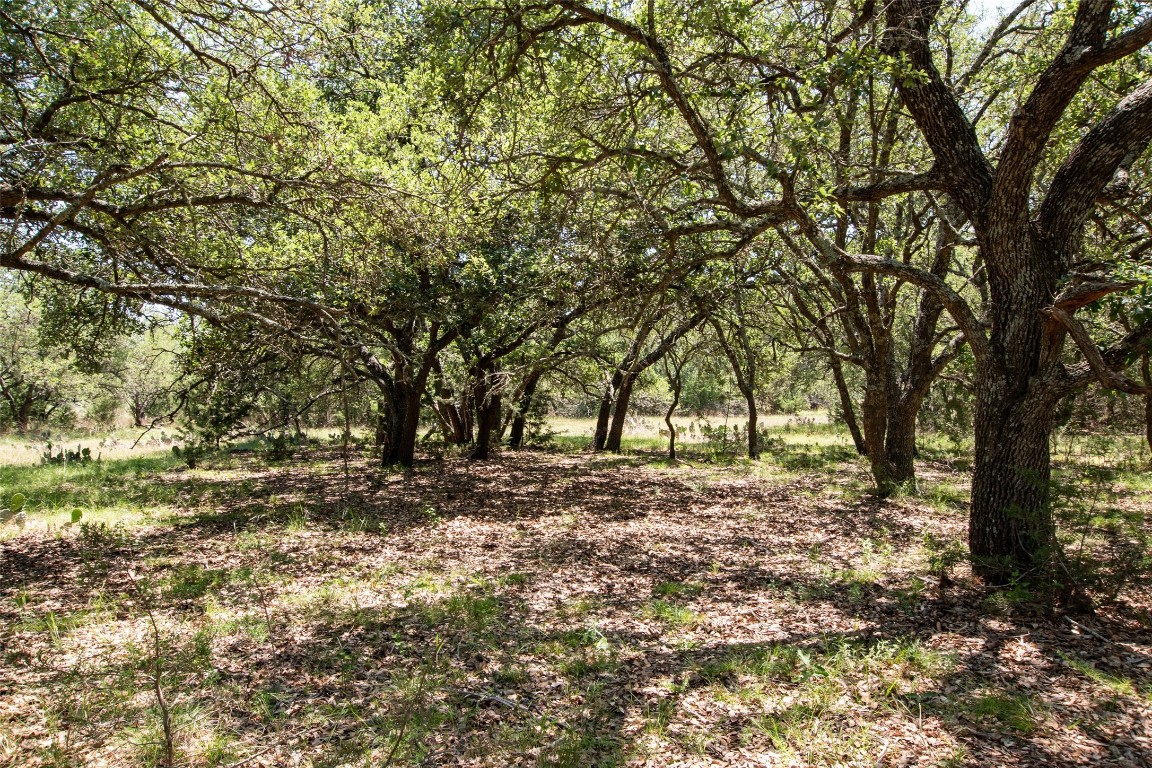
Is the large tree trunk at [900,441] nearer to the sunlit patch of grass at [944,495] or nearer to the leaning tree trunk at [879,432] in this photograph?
the leaning tree trunk at [879,432]

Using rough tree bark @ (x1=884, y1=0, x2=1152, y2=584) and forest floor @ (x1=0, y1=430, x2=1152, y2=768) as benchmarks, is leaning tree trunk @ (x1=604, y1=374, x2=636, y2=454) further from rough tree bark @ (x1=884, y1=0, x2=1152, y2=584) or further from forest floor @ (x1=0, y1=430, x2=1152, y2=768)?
rough tree bark @ (x1=884, y1=0, x2=1152, y2=584)

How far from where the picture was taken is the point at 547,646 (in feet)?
16.1

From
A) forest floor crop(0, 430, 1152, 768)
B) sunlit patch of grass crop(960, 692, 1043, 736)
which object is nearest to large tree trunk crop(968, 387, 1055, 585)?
forest floor crop(0, 430, 1152, 768)

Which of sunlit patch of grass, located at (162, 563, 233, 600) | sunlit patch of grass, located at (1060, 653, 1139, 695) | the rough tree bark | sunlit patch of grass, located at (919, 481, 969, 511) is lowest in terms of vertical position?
sunlit patch of grass, located at (162, 563, 233, 600)

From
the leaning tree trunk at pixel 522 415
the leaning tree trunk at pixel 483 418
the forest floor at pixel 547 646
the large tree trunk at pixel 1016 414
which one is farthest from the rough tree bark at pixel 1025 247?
the leaning tree trunk at pixel 522 415

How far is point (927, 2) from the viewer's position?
6.74 meters

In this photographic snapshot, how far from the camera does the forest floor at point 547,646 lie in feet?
11.7

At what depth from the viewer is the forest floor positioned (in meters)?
3.57

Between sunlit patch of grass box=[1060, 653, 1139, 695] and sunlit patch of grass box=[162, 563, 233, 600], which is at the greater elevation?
sunlit patch of grass box=[1060, 653, 1139, 695]

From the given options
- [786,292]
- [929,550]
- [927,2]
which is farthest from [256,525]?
[786,292]

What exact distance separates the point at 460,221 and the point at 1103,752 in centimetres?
805

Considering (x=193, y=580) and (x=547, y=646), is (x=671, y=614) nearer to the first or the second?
(x=547, y=646)

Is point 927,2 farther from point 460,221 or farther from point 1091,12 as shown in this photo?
point 460,221

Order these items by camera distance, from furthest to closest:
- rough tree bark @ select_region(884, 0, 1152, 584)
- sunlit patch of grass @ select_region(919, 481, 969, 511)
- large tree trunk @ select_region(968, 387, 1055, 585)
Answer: sunlit patch of grass @ select_region(919, 481, 969, 511) < large tree trunk @ select_region(968, 387, 1055, 585) < rough tree bark @ select_region(884, 0, 1152, 584)
